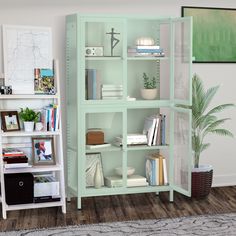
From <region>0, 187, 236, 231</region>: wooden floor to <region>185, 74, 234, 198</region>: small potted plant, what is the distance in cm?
15

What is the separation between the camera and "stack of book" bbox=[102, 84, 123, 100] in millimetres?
4801

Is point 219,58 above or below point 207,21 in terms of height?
below

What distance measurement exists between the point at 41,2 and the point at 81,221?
2075 mm

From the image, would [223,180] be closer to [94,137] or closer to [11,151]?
[94,137]

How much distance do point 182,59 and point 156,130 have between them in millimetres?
720

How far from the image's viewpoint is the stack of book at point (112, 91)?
480cm

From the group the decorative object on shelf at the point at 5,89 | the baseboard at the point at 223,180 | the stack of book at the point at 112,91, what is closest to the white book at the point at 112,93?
the stack of book at the point at 112,91

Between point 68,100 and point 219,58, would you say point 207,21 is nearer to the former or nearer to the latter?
point 219,58

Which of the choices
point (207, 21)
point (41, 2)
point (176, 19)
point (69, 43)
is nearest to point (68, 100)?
point (69, 43)

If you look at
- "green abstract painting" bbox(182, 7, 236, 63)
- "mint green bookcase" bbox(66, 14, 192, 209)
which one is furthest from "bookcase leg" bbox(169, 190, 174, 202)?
"green abstract painting" bbox(182, 7, 236, 63)

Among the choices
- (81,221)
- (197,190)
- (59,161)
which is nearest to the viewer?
(81,221)

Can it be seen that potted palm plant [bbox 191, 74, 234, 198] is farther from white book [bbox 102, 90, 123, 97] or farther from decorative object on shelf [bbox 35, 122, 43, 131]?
decorative object on shelf [bbox 35, 122, 43, 131]

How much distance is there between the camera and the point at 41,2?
495cm

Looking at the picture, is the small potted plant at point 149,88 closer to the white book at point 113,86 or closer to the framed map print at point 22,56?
the white book at point 113,86
